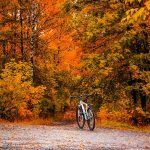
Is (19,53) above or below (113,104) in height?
above

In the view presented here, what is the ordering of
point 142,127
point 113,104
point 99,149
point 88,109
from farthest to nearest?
point 113,104, point 142,127, point 88,109, point 99,149

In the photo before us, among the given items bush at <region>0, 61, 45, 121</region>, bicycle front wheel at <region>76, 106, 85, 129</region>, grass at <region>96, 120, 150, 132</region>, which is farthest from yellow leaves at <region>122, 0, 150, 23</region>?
bush at <region>0, 61, 45, 121</region>

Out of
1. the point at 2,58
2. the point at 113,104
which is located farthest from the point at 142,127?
the point at 2,58

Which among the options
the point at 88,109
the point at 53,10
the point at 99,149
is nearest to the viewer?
the point at 99,149

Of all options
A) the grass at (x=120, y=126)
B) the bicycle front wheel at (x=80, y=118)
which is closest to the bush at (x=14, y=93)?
the grass at (x=120, y=126)

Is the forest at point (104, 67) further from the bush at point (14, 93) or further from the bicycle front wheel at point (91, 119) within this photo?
the bicycle front wheel at point (91, 119)

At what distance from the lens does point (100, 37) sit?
66.6ft

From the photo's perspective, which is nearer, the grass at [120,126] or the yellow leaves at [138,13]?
the yellow leaves at [138,13]

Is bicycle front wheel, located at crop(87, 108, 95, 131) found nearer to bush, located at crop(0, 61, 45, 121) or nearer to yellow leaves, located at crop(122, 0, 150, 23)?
bush, located at crop(0, 61, 45, 121)

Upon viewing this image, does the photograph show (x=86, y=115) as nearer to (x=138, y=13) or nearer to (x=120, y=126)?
(x=120, y=126)

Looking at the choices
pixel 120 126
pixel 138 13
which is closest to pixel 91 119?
pixel 120 126

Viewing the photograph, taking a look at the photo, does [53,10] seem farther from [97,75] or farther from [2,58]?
[97,75]

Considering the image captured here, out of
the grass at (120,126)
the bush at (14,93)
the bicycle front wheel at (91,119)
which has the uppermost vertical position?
the bush at (14,93)

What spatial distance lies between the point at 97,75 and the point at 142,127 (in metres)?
3.50
